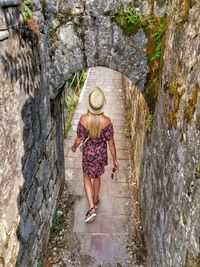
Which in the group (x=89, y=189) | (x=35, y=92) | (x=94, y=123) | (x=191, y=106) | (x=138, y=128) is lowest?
(x=89, y=189)

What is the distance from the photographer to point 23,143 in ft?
9.22

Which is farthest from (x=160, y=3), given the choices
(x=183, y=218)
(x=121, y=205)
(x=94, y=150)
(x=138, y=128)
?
(x=121, y=205)

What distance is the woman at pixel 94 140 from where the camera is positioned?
3840 millimetres

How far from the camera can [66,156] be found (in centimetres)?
594

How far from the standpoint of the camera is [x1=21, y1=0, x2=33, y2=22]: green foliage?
285 cm

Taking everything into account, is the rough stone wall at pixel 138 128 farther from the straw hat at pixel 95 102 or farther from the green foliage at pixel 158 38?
the green foliage at pixel 158 38

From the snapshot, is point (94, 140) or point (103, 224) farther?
point (103, 224)

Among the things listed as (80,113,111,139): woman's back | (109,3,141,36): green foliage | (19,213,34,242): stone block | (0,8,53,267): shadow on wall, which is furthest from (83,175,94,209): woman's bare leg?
(109,3,141,36): green foliage

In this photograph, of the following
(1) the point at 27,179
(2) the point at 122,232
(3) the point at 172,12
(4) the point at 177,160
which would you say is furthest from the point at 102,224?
(3) the point at 172,12

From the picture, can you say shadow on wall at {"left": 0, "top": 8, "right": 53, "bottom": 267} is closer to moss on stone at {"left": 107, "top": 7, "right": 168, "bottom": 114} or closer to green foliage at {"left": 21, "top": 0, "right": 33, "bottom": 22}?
green foliage at {"left": 21, "top": 0, "right": 33, "bottom": 22}

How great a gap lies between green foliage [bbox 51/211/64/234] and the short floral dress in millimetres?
701

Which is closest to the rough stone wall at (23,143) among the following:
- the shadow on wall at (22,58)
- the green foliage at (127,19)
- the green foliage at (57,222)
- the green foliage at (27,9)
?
the shadow on wall at (22,58)

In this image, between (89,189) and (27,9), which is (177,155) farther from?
(89,189)

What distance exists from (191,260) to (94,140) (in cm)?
234
